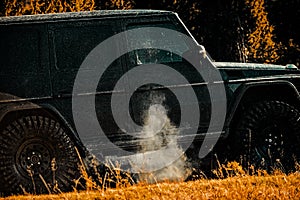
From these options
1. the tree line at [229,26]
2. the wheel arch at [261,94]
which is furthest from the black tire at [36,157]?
the tree line at [229,26]

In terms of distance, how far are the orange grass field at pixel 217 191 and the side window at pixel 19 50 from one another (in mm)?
1590

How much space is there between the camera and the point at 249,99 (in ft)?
19.7

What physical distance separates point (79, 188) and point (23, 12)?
5.55 metres

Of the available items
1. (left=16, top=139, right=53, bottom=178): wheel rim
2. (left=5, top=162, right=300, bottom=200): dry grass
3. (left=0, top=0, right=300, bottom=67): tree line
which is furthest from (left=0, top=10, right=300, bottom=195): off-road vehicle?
(left=0, top=0, right=300, bottom=67): tree line

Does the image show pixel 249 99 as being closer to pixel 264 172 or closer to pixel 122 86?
pixel 264 172

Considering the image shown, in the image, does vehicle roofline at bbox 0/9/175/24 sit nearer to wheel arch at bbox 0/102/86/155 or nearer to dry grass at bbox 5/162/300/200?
wheel arch at bbox 0/102/86/155

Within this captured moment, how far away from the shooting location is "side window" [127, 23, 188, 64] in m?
5.67

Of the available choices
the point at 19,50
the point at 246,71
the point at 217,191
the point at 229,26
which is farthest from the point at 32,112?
the point at 229,26

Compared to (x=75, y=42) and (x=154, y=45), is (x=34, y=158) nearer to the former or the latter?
(x=75, y=42)

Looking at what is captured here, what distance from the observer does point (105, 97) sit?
546 centimetres

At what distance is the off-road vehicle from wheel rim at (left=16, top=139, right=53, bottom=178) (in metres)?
0.01

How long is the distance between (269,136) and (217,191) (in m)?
1.62

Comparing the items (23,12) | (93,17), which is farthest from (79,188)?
(23,12)

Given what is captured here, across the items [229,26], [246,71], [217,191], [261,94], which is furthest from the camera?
[229,26]
